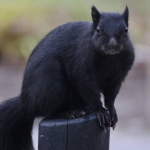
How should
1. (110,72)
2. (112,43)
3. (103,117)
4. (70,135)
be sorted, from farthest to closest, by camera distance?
(110,72) < (103,117) < (112,43) < (70,135)

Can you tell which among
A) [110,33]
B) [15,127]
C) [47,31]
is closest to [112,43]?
[110,33]

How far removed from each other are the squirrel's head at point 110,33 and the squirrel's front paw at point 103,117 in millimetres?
354

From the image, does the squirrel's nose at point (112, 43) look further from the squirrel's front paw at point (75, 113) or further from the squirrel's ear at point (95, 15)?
the squirrel's front paw at point (75, 113)

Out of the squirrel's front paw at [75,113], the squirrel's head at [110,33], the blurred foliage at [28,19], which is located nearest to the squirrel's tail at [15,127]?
the squirrel's front paw at [75,113]

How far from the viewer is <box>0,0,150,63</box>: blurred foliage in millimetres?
6809

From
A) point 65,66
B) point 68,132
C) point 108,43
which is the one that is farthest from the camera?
point 65,66

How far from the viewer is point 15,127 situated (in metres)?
3.11

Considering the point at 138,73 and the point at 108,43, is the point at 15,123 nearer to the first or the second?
the point at 108,43

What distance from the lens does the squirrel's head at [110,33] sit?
2811mm

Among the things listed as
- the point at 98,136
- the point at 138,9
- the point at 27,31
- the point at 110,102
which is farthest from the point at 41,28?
the point at 98,136

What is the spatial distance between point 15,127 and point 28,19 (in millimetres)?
3958

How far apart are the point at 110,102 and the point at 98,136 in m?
0.54

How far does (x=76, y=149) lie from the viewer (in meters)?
2.62

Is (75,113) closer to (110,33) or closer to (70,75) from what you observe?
(70,75)
